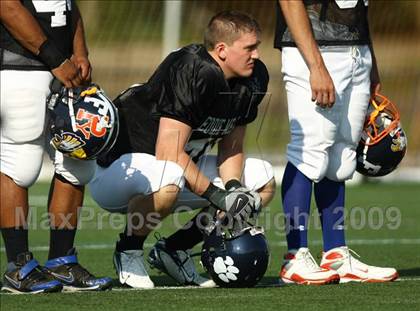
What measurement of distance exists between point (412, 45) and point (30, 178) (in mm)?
9278

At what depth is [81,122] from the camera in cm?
510

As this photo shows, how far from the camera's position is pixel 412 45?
542 inches

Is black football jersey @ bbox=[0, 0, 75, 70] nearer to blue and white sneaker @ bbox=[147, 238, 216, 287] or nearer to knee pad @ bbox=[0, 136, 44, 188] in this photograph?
knee pad @ bbox=[0, 136, 44, 188]

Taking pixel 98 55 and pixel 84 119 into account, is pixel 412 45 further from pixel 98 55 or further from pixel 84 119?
pixel 84 119

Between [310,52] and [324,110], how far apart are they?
34 cm

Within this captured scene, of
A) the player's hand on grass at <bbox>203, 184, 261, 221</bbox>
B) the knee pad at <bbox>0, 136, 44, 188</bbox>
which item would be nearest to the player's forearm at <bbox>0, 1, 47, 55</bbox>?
the knee pad at <bbox>0, 136, 44, 188</bbox>

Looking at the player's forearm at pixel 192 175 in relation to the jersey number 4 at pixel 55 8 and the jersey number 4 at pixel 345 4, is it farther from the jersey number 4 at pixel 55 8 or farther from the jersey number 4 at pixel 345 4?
the jersey number 4 at pixel 345 4

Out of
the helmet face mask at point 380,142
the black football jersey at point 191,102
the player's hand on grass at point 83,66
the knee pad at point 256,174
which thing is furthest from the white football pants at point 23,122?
the helmet face mask at point 380,142

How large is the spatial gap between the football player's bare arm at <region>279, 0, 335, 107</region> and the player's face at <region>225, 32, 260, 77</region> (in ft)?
0.67

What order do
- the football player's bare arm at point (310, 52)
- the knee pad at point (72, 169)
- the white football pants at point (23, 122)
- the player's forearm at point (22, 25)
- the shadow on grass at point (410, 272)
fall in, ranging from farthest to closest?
the shadow on grass at point (410, 272)
the football player's bare arm at point (310, 52)
the knee pad at point (72, 169)
the white football pants at point (23, 122)
the player's forearm at point (22, 25)

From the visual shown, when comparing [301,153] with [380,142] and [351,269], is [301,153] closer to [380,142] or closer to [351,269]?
[380,142]

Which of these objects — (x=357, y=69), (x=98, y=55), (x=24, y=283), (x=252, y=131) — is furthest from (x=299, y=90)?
(x=252, y=131)

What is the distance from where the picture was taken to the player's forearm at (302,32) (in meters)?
5.55

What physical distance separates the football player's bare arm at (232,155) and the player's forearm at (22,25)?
122cm
